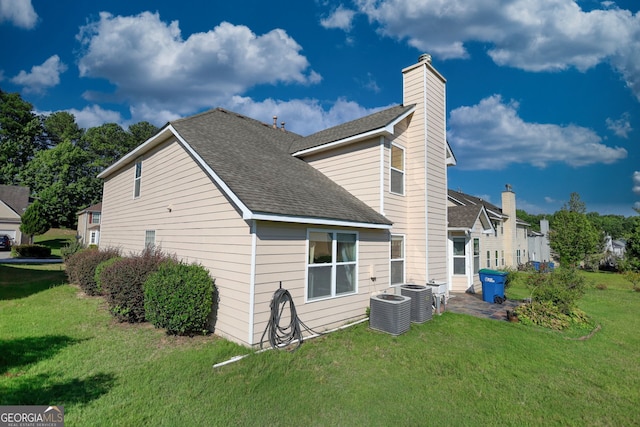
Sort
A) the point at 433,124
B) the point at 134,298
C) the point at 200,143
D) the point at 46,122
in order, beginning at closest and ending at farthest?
the point at 134,298 < the point at 200,143 < the point at 433,124 < the point at 46,122

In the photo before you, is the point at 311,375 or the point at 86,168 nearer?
the point at 311,375

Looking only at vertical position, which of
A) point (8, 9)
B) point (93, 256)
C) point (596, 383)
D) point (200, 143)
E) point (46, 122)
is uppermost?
point (46, 122)

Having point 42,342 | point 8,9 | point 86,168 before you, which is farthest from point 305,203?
point 86,168

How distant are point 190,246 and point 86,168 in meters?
49.3

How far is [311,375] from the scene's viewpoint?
4.69 meters

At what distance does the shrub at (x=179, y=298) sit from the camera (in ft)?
19.1

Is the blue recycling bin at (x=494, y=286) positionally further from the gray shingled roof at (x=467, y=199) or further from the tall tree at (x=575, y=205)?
the tall tree at (x=575, y=205)

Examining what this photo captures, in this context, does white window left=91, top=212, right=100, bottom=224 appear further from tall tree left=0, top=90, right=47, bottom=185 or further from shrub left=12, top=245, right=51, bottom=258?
tall tree left=0, top=90, right=47, bottom=185

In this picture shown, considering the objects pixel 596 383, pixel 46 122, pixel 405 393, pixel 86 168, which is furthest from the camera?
pixel 46 122

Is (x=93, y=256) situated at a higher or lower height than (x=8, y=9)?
lower

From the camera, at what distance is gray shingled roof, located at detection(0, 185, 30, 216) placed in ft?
105

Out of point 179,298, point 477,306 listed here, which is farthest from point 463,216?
point 179,298

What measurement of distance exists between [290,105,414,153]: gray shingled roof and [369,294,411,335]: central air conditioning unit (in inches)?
192

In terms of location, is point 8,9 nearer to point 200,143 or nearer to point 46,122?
point 200,143
